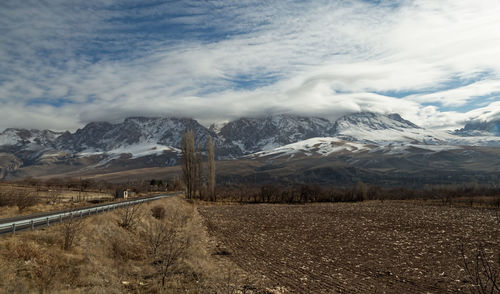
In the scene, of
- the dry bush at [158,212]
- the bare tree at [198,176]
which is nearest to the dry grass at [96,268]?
the dry bush at [158,212]

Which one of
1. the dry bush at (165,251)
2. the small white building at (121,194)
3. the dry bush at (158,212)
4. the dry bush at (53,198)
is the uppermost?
the dry bush at (165,251)

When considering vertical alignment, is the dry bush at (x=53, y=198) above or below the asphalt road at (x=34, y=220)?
below

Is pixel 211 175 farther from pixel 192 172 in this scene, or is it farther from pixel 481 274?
pixel 481 274

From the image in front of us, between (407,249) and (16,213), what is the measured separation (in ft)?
141

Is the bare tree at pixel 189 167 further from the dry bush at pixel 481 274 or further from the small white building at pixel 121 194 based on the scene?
the dry bush at pixel 481 274

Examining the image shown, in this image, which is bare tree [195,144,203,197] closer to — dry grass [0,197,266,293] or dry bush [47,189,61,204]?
dry bush [47,189,61,204]

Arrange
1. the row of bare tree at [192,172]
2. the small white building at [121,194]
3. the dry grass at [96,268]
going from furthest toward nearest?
the row of bare tree at [192,172] → the small white building at [121,194] → the dry grass at [96,268]

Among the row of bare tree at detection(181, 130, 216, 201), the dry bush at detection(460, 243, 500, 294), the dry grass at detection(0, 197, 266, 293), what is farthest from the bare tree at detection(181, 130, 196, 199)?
the dry bush at detection(460, 243, 500, 294)

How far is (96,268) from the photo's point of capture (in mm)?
17188

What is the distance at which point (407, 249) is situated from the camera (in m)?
28.5

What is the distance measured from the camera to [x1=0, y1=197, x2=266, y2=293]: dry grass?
1416cm

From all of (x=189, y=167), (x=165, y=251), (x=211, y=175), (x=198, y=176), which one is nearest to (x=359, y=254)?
(x=165, y=251)

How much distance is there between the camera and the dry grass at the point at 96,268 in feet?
46.5

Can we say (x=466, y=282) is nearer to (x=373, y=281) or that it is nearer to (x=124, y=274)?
(x=373, y=281)
